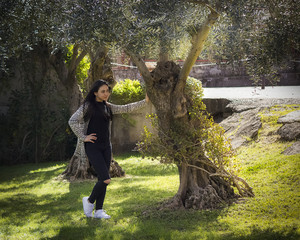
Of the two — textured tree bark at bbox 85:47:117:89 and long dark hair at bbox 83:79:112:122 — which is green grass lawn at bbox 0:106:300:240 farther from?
textured tree bark at bbox 85:47:117:89

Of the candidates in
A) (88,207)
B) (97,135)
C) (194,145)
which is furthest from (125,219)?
(194,145)

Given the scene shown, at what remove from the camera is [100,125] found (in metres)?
6.51

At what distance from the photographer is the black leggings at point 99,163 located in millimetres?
6262

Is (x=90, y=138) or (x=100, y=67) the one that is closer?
(x=90, y=138)

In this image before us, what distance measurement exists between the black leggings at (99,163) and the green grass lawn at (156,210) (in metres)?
0.51

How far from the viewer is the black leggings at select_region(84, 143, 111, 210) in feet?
20.5

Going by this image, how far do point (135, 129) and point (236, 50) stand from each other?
10563 millimetres

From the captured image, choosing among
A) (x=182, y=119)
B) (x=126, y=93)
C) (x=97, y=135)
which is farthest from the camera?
(x=126, y=93)

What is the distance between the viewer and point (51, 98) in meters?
16.9

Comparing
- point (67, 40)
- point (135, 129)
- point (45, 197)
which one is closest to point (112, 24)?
point (67, 40)

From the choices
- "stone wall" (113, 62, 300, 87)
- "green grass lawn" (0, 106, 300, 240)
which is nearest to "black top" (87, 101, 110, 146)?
"green grass lawn" (0, 106, 300, 240)

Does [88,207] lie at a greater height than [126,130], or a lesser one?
lesser

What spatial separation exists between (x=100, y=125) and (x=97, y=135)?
18cm

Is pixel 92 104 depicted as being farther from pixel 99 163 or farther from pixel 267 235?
pixel 267 235
